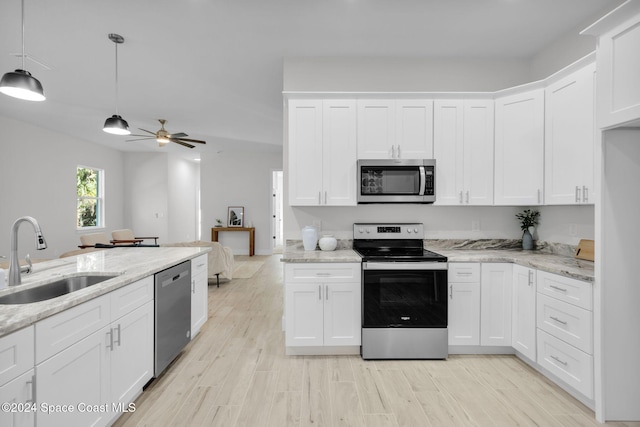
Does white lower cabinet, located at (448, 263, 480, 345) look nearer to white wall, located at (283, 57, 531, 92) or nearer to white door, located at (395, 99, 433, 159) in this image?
white door, located at (395, 99, 433, 159)

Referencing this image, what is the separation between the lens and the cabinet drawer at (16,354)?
115cm

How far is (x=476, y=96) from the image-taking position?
10.2 ft

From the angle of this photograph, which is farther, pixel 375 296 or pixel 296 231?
pixel 296 231

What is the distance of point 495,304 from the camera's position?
9.23 feet

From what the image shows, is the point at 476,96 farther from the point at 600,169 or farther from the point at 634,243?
the point at 634,243

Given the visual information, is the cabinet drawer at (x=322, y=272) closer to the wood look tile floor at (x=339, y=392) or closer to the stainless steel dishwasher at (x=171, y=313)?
the wood look tile floor at (x=339, y=392)

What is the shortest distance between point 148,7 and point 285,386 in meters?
3.16

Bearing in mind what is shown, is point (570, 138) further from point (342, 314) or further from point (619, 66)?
point (342, 314)

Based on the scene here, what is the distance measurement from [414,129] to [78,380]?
307cm

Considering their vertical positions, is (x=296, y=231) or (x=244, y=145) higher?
(x=244, y=145)

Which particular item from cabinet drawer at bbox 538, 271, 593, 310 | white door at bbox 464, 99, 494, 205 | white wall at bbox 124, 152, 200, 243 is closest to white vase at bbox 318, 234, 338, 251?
white door at bbox 464, 99, 494, 205

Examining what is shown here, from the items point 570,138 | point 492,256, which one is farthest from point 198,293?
point 570,138

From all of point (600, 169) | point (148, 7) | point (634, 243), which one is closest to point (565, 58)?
point (600, 169)

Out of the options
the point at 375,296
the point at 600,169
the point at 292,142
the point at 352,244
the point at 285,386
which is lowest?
the point at 285,386
